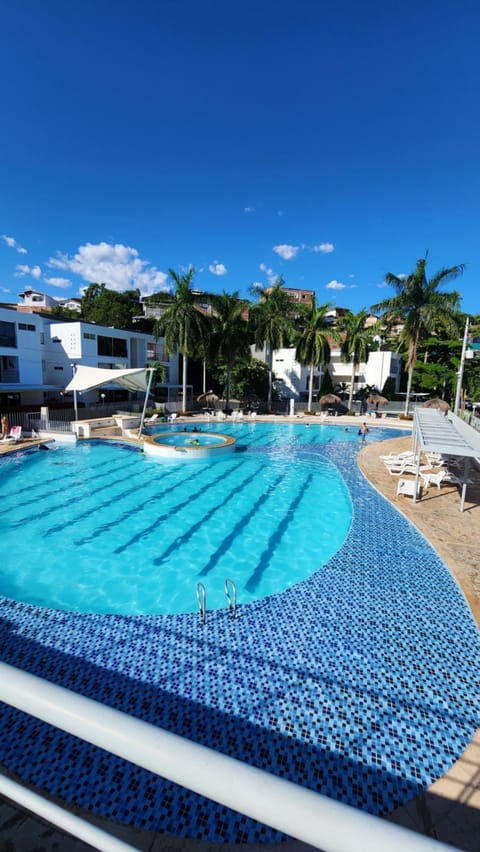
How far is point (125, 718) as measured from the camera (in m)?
1.02

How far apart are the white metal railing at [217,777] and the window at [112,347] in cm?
3646

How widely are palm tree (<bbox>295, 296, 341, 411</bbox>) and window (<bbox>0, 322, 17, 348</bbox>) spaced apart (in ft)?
73.2

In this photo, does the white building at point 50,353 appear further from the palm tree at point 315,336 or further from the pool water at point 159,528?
the palm tree at point 315,336

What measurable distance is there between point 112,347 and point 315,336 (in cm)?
1806

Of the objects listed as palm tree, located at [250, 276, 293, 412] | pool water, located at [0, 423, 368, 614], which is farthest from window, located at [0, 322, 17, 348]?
palm tree, located at [250, 276, 293, 412]

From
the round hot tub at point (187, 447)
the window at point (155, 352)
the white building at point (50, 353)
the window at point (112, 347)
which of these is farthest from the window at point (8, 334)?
the window at point (155, 352)

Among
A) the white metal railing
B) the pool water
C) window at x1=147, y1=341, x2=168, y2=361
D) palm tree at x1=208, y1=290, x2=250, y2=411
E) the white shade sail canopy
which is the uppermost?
palm tree at x1=208, y1=290, x2=250, y2=411

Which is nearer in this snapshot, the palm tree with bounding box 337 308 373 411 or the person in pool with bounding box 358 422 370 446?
the person in pool with bounding box 358 422 370 446

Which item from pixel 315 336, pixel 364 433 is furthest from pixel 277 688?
pixel 315 336

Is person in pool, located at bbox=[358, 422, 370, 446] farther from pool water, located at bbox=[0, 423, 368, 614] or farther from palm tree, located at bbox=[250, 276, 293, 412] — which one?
palm tree, located at bbox=[250, 276, 293, 412]

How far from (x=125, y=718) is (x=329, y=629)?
6.38 meters

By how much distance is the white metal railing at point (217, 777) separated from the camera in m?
0.76

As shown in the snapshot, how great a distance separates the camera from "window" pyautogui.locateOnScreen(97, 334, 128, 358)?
35.5 m

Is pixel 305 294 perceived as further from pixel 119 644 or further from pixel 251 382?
pixel 119 644
